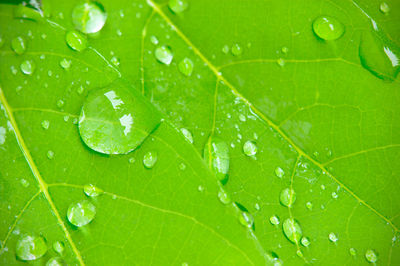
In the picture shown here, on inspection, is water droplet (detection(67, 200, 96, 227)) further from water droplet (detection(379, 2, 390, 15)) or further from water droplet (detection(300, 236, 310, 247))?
water droplet (detection(379, 2, 390, 15))

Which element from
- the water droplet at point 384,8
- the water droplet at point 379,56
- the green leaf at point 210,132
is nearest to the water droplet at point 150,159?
the green leaf at point 210,132

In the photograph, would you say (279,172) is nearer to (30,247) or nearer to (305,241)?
(305,241)

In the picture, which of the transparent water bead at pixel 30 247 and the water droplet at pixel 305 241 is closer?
the transparent water bead at pixel 30 247

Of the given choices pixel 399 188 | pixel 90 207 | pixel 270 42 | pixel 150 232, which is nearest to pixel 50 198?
pixel 90 207

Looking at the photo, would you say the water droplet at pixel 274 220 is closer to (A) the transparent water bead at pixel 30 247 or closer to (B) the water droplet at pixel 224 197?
(B) the water droplet at pixel 224 197

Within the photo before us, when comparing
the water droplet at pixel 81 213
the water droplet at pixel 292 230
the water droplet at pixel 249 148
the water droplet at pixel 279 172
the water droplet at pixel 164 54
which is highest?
the water droplet at pixel 164 54

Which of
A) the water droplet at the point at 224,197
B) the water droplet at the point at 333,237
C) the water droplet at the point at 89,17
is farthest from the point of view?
the water droplet at the point at 333,237

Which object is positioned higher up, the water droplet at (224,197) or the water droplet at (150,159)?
the water droplet at (150,159)

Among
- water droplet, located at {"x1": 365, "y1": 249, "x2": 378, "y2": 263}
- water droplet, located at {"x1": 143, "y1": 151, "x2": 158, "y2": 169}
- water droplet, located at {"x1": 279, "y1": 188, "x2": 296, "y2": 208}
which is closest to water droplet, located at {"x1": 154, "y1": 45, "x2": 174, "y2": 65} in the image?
water droplet, located at {"x1": 143, "y1": 151, "x2": 158, "y2": 169}
